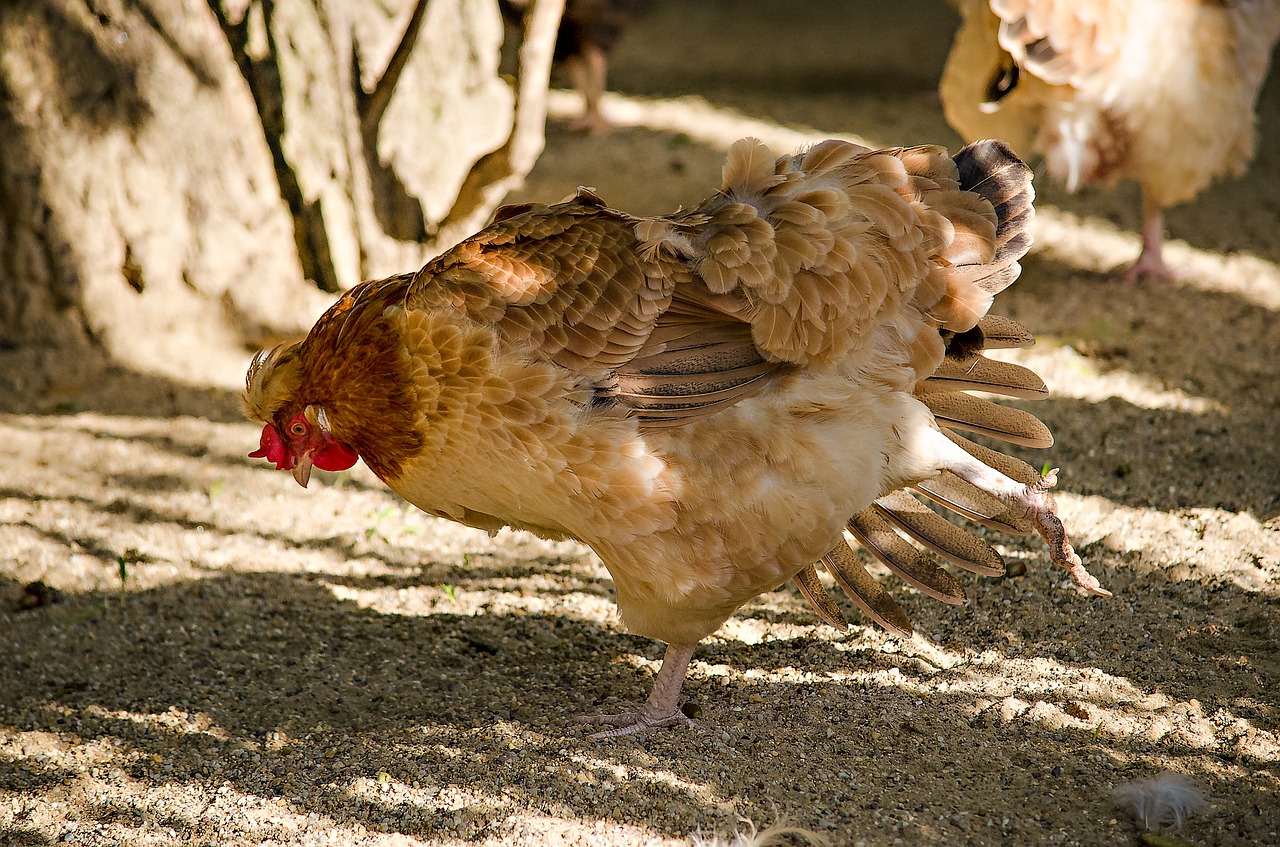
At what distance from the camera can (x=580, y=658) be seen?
3.12 meters

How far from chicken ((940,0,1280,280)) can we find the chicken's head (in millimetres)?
3366

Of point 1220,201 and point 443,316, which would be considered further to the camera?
point 1220,201

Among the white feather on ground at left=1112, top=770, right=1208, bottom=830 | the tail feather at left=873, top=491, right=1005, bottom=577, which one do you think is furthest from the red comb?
the white feather on ground at left=1112, top=770, right=1208, bottom=830

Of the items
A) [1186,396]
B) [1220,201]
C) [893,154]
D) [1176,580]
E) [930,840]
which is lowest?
[930,840]

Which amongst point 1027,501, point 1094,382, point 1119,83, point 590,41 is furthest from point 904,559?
point 590,41

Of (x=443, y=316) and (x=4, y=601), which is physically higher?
(x=443, y=316)

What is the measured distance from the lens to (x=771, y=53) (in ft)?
27.6

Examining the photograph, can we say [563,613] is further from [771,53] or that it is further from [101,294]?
[771,53]

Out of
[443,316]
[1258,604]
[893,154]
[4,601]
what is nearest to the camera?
[443,316]

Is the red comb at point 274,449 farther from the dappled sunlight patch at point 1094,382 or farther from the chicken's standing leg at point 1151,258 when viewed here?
the chicken's standing leg at point 1151,258

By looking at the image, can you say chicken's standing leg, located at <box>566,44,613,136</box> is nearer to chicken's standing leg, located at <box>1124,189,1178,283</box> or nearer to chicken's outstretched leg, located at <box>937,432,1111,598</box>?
chicken's standing leg, located at <box>1124,189,1178,283</box>

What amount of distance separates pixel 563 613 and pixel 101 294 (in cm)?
283

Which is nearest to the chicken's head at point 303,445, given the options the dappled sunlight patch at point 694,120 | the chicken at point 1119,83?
the chicken at point 1119,83

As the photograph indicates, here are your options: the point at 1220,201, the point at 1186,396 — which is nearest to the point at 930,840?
the point at 1186,396
